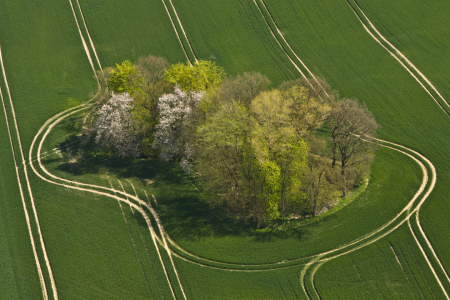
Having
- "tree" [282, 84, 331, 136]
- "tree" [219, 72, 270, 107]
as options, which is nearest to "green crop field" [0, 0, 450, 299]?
"tree" [282, 84, 331, 136]

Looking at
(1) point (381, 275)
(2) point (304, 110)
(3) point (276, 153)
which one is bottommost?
(1) point (381, 275)

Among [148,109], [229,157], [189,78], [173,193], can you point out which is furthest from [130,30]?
[229,157]

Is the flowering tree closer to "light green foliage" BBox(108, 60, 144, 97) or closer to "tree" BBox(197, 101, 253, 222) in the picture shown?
"light green foliage" BBox(108, 60, 144, 97)

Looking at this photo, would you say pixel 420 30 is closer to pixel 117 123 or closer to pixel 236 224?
pixel 236 224

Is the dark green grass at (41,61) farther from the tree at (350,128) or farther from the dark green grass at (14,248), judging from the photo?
the tree at (350,128)

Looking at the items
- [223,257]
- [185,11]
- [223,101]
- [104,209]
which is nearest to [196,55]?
[185,11]

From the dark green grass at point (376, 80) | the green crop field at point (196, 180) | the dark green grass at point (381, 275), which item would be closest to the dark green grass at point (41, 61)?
the green crop field at point (196, 180)
